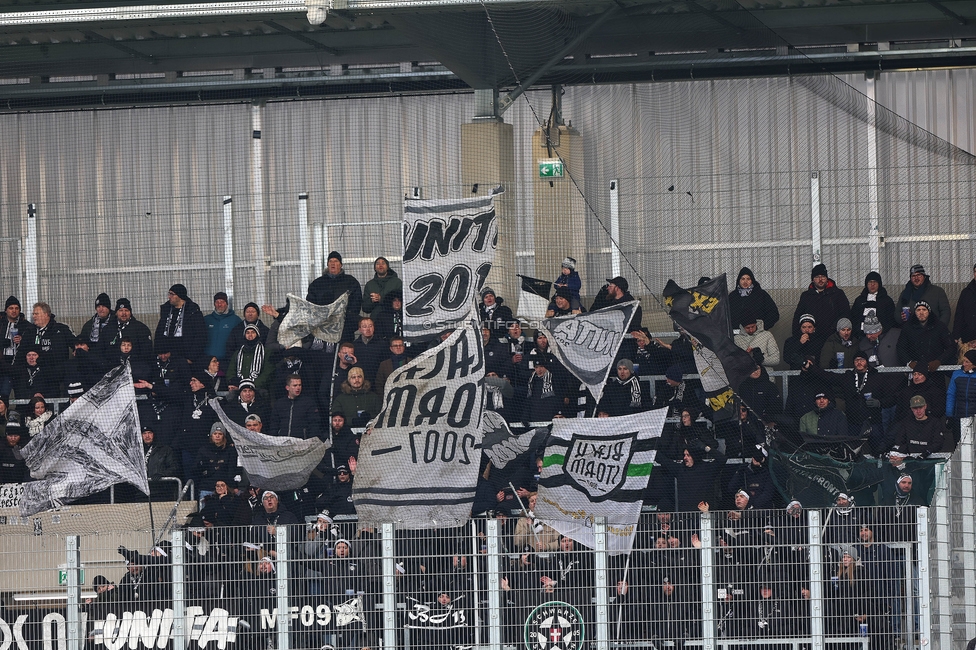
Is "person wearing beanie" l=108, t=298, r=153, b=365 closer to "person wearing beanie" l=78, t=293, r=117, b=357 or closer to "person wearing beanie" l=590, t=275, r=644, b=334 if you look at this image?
"person wearing beanie" l=78, t=293, r=117, b=357

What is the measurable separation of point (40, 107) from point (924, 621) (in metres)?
12.3

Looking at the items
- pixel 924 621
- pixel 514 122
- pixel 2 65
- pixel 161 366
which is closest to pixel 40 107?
pixel 2 65

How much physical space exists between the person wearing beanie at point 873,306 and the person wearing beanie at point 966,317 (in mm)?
529

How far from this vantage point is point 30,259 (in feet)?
43.5

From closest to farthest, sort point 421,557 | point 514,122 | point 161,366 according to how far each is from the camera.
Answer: point 421,557
point 161,366
point 514,122

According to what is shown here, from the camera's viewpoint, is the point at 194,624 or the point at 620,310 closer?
the point at 194,624

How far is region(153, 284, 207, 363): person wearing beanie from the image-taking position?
12961 mm

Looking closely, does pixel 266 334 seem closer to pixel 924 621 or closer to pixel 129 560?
pixel 129 560

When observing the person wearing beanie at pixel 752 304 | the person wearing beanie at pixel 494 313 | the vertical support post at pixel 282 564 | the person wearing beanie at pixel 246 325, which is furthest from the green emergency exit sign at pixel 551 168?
the vertical support post at pixel 282 564

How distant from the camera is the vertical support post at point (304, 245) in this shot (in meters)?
13.4

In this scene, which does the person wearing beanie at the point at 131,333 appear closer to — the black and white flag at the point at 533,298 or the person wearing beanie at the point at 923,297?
the black and white flag at the point at 533,298

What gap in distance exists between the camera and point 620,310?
439 inches

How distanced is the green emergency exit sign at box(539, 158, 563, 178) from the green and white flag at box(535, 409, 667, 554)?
8.27 ft

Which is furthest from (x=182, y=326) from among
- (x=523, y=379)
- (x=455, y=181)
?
(x=523, y=379)
